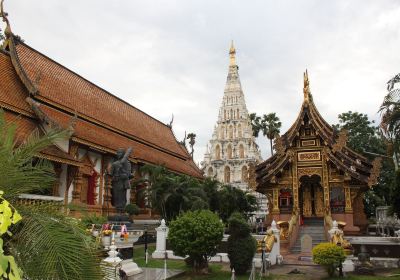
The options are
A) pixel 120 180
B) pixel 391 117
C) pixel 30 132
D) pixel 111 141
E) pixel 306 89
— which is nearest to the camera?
pixel 391 117

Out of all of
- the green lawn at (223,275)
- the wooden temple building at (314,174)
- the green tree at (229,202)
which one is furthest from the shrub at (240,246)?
the green tree at (229,202)

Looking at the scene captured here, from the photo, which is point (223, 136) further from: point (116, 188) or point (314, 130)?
point (116, 188)

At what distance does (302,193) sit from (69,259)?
1744 centimetres

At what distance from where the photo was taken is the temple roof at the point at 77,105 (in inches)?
684

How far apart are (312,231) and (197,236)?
8148 mm

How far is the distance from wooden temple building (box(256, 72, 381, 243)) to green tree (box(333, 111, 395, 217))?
380 inches

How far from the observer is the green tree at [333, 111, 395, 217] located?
28.1 m

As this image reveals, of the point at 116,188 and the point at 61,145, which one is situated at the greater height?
the point at 61,145

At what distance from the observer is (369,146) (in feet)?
100

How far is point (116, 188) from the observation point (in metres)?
13.4

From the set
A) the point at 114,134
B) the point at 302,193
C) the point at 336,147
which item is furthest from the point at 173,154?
the point at 336,147

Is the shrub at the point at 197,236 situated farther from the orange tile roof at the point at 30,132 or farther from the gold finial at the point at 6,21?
the gold finial at the point at 6,21

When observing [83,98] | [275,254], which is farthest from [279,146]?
[83,98]

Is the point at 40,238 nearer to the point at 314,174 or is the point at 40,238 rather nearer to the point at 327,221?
the point at 327,221
